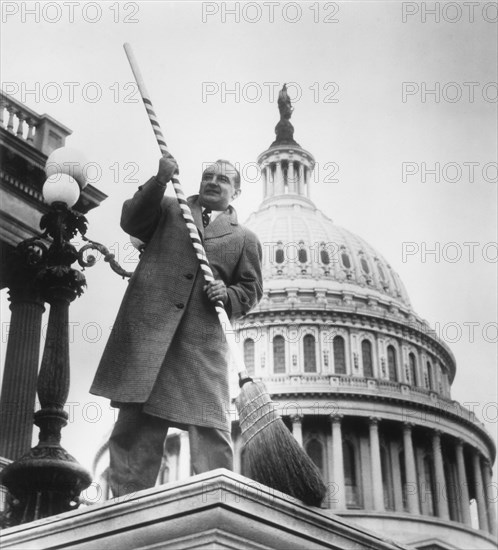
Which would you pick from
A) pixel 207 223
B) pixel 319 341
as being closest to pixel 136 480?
pixel 207 223

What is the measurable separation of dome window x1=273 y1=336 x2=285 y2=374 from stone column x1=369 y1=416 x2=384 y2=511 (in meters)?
7.37

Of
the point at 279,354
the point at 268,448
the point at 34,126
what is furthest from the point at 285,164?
the point at 268,448

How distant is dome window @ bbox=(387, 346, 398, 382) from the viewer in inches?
3034

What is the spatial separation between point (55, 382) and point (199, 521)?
4433 millimetres

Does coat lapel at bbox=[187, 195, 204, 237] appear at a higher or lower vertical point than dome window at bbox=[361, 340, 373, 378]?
lower

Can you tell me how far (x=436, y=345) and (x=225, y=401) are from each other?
76.6 meters

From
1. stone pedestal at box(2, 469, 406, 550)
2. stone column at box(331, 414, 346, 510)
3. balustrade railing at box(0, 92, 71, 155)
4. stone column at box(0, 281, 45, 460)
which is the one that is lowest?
stone pedestal at box(2, 469, 406, 550)

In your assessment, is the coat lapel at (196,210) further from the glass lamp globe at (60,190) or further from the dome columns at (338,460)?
the dome columns at (338,460)

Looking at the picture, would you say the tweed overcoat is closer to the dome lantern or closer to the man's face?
the man's face

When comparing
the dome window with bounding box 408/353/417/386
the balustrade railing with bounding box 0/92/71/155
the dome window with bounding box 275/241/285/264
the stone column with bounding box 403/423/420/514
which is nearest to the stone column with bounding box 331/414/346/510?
the stone column with bounding box 403/423/420/514

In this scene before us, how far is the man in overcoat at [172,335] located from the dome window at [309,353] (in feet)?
227

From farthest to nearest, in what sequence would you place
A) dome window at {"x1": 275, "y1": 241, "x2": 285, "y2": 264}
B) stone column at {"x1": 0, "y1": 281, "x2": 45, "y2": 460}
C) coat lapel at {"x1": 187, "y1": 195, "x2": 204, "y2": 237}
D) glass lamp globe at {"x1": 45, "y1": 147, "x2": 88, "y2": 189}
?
dome window at {"x1": 275, "y1": 241, "x2": 285, "y2": 264}
stone column at {"x1": 0, "y1": 281, "x2": 45, "y2": 460}
glass lamp globe at {"x1": 45, "y1": 147, "x2": 88, "y2": 189}
coat lapel at {"x1": 187, "y1": 195, "x2": 204, "y2": 237}

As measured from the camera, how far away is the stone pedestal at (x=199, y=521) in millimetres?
5105

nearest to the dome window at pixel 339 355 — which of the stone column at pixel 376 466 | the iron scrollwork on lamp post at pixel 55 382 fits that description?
the stone column at pixel 376 466
